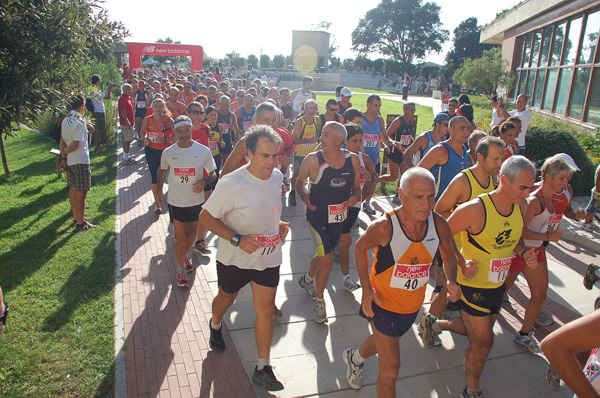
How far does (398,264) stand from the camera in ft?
10.1

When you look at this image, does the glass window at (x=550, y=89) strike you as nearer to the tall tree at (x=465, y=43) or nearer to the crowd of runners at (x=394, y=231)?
the crowd of runners at (x=394, y=231)

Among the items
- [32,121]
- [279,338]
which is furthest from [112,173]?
[279,338]

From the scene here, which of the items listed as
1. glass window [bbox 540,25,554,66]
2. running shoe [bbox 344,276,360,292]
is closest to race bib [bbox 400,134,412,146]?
running shoe [bbox 344,276,360,292]

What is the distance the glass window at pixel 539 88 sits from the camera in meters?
20.1

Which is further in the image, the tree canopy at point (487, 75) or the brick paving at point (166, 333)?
the tree canopy at point (487, 75)

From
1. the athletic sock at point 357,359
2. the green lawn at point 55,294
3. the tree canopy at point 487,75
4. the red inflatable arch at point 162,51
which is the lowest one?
the green lawn at point 55,294

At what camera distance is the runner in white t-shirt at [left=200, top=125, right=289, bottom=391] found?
3480 mm

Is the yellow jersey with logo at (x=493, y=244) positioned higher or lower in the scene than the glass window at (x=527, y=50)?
lower

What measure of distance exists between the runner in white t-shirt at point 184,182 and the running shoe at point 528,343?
375 centimetres

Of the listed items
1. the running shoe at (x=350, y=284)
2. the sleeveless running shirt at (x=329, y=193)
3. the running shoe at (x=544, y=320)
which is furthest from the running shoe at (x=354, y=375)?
the running shoe at (x=544, y=320)

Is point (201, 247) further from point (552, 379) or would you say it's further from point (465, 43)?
point (465, 43)

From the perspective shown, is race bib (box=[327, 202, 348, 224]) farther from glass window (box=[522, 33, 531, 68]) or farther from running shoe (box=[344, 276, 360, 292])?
glass window (box=[522, 33, 531, 68])

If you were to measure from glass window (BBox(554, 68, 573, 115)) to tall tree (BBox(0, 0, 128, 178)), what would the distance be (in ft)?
57.8

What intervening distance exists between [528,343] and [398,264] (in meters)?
2.28
